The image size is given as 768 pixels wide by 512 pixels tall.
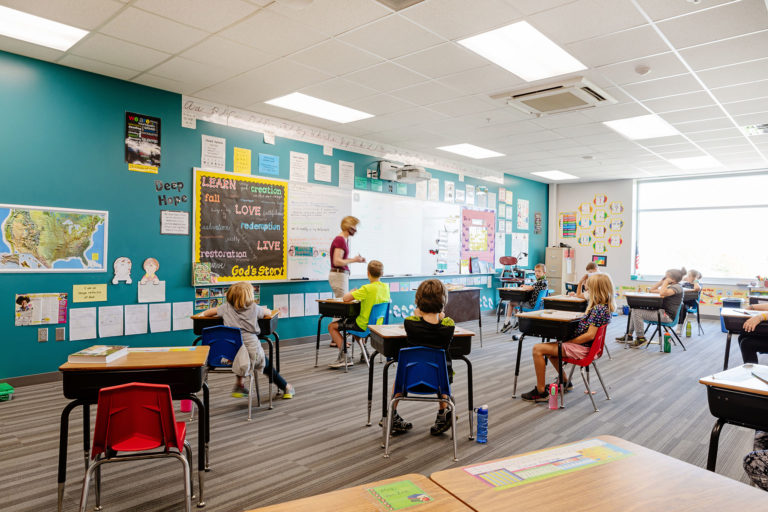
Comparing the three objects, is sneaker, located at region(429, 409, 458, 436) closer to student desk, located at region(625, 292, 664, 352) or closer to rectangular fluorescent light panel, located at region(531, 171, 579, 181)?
student desk, located at region(625, 292, 664, 352)

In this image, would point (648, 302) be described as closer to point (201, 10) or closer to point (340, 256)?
point (340, 256)

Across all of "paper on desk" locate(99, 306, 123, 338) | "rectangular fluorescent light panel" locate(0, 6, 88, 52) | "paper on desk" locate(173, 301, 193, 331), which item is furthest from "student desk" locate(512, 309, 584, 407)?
"rectangular fluorescent light panel" locate(0, 6, 88, 52)

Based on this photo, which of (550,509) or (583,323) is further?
(583,323)

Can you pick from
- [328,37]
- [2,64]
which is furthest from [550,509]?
[2,64]

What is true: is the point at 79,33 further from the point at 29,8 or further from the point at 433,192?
the point at 433,192

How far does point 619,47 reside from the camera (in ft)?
13.1

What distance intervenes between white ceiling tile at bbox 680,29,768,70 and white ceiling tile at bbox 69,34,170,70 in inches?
185

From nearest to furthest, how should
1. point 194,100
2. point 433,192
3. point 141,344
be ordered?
point 141,344 < point 194,100 < point 433,192

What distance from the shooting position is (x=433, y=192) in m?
8.84

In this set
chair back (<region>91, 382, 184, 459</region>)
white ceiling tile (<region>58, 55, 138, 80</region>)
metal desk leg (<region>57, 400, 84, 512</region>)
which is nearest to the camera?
chair back (<region>91, 382, 184, 459</region>)

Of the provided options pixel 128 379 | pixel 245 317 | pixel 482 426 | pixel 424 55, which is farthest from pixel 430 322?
pixel 424 55

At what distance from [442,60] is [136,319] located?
4.20 meters

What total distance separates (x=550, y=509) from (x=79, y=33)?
4.79m

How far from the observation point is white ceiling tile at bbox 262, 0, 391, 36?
3.38 meters
